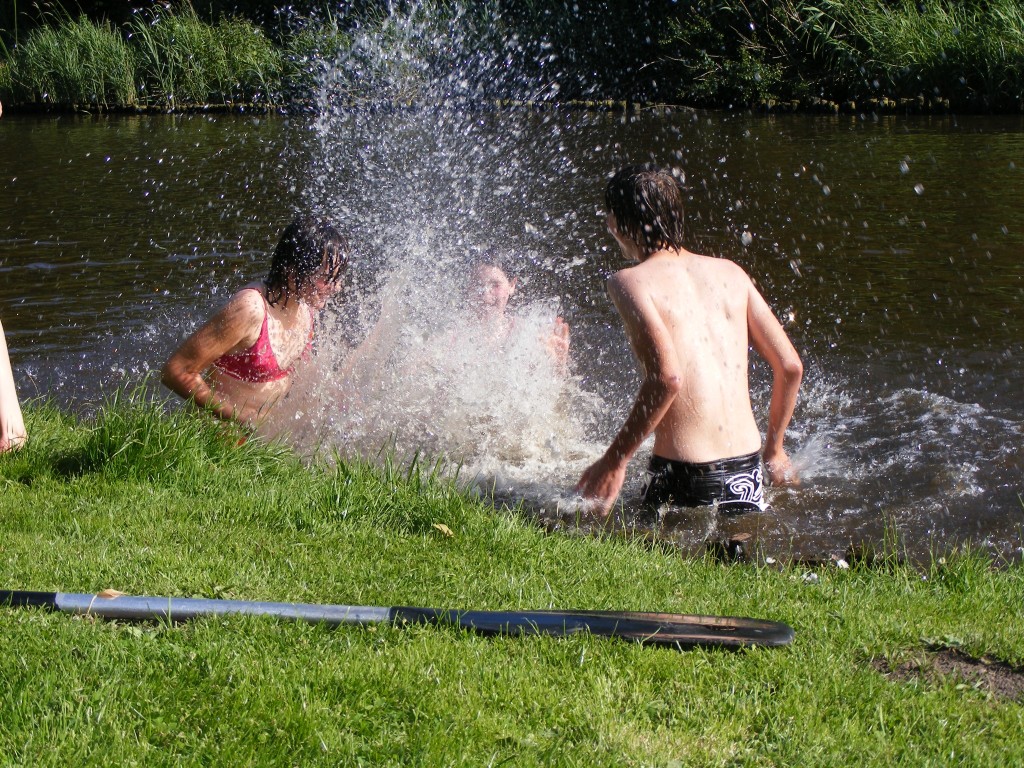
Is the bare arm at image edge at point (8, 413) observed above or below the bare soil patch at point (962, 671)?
above

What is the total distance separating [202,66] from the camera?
2491cm

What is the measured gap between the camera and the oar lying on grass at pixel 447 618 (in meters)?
3.28

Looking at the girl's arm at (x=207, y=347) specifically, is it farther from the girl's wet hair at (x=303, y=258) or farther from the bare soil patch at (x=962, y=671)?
the bare soil patch at (x=962, y=671)

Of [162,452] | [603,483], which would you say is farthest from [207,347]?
[603,483]

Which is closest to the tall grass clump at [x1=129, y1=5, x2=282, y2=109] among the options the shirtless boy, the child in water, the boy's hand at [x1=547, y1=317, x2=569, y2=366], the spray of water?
the spray of water

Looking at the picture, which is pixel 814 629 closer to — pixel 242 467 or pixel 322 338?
pixel 242 467

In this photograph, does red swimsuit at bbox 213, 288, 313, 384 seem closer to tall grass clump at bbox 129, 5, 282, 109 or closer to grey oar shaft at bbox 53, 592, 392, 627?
grey oar shaft at bbox 53, 592, 392, 627

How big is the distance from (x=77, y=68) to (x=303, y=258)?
21.7 meters

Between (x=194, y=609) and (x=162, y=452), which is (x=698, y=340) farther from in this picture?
(x=194, y=609)

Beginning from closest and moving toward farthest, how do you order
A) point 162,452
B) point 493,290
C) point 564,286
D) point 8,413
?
point 162,452, point 8,413, point 493,290, point 564,286

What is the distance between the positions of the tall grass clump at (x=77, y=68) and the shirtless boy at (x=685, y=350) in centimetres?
2190

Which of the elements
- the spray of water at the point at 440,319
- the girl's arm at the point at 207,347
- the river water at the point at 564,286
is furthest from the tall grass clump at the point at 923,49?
the girl's arm at the point at 207,347

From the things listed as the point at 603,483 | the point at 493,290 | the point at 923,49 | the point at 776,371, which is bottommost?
the point at 603,483

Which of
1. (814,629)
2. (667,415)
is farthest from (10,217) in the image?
(814,629)
